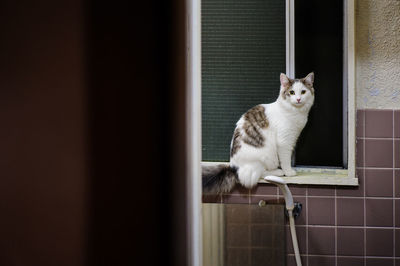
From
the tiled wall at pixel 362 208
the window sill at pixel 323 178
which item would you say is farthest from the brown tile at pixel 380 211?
the window sill at pixel 323 178

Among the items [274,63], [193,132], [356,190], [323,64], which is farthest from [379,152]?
[193,132]

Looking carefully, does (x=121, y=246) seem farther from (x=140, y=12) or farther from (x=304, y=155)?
(x=304, y=155)

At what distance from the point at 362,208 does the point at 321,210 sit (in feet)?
0.59

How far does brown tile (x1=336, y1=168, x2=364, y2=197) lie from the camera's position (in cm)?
165

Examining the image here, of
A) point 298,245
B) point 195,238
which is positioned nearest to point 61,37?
point 195,238

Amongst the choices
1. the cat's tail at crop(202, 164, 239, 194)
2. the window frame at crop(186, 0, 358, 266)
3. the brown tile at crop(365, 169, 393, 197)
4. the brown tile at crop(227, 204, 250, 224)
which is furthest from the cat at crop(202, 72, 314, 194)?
the window frame at crop(186, 0, 358, 266)

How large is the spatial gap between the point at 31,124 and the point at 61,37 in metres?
0.05

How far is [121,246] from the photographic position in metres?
0.24

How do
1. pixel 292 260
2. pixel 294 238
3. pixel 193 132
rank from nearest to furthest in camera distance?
pixel 193 132 < pixel 294 238 < pixel 292 260

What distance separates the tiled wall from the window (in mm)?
106

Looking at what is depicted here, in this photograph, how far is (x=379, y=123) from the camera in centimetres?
163

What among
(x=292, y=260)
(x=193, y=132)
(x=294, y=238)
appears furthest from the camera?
(x=292, y=260)

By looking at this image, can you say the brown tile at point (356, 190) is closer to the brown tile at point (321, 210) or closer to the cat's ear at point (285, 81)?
the brown tile at point (321, 210)

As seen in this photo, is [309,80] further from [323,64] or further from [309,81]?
[323,64]
